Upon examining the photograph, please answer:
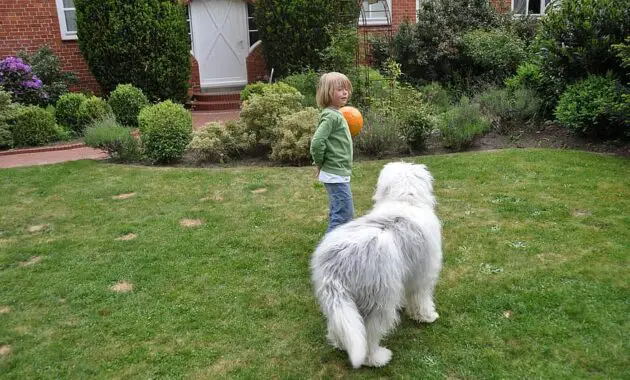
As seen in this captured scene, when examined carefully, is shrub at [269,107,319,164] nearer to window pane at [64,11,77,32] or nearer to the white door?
the white door

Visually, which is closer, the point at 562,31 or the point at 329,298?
the point at 329,298

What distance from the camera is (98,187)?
7000 mm

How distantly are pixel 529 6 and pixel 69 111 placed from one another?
13.2 metres

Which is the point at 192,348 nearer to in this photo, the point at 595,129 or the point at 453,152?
the point at 453,152

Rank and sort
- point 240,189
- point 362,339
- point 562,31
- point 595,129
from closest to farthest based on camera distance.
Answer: point 362,339 → point 240,189 → point 595,129 → point 562,31

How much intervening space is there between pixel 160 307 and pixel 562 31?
25.1 feet

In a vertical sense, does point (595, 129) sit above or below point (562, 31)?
below

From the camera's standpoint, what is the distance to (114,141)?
26.6 ft

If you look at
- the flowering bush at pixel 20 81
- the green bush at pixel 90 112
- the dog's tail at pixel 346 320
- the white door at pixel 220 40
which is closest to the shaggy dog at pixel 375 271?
the dog's tail at pixel 346 320

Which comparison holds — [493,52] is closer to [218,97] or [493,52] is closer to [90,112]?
[218,97]

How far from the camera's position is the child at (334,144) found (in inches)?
163

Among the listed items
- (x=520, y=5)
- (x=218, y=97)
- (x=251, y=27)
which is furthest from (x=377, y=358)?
(x=520, y=5)

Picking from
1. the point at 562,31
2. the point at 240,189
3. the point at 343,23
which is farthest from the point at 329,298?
the point at 343,23

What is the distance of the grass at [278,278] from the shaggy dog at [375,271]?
358 millimetres
